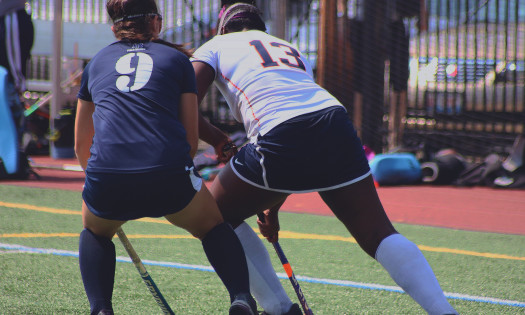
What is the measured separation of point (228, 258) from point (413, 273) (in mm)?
726

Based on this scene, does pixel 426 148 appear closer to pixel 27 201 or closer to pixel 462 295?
pixel 27 201

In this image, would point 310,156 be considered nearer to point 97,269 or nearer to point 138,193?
point 138,193

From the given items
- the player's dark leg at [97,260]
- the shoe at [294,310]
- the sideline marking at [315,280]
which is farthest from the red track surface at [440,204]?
the player's dark leg at [97,260]

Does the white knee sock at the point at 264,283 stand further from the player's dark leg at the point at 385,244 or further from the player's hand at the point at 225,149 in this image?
the player's dark leg at the point at 385,244

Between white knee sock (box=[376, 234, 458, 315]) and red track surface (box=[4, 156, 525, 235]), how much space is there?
163 inches

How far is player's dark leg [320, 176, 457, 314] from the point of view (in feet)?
9.04

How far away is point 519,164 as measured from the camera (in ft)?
32.9

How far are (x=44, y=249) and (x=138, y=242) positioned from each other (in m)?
0.71

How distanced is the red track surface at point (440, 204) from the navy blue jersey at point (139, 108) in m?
4.63

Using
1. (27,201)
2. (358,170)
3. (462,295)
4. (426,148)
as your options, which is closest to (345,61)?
(426,148)

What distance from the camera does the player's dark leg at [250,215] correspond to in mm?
3090

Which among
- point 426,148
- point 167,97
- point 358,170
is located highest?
point 167,97

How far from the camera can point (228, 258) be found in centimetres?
289

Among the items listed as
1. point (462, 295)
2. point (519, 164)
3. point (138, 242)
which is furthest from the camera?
point (519, 164)
